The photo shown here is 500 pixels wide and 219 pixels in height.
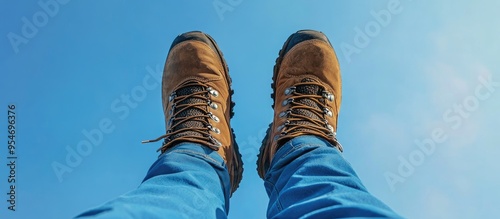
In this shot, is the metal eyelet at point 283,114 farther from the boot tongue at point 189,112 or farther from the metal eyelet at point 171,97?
the metal eyelet at point 171,97

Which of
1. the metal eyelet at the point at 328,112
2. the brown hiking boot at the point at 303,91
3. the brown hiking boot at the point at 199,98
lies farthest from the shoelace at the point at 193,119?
the metal eyelet at the point at 328,112

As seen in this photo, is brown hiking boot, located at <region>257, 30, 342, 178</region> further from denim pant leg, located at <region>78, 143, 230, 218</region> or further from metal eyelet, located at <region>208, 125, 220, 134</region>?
denim pant leg, located at <region>78, 143, 230, 218</region>

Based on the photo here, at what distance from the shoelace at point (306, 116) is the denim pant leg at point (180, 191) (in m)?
0.27

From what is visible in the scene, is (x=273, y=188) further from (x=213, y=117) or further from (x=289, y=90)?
(x=289, y=90)

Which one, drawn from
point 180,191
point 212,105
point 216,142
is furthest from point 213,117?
point 180,191

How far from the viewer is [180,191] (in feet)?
3.16

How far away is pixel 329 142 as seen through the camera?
1.46m

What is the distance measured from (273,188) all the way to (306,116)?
41cm

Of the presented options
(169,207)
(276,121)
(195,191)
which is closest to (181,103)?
(276,121)

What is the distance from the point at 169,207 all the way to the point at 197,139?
0.55 m

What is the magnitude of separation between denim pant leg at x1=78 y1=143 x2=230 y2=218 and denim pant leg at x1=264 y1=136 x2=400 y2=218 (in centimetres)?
14

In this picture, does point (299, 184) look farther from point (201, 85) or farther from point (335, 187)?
point (201, 85)

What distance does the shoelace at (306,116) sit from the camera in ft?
4.89

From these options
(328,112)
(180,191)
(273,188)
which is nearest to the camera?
(180,191)
